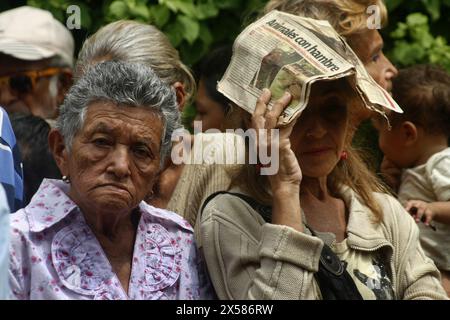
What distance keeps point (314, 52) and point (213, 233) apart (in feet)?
2.04

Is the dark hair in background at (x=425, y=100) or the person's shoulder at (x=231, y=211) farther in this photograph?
the dark hair in background at (x=425, y=100)

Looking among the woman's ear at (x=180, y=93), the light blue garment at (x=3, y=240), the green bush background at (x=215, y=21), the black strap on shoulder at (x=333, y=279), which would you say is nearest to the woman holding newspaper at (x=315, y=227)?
the black strap on shoulder at (x=333, y=279)

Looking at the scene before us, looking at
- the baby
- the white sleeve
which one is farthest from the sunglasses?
the white sleeve

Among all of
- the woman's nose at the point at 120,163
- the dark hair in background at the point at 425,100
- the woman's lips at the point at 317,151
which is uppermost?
the woman's nose at the point at 120,163

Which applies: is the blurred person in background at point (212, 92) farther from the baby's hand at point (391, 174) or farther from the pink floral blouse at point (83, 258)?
the pink floral blouse at point (83, 258)

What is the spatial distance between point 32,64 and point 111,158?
1.95 metres

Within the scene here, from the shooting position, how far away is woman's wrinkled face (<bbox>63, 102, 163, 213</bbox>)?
10.4 ft

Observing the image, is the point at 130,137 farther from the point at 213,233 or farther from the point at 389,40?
the point at 389,40

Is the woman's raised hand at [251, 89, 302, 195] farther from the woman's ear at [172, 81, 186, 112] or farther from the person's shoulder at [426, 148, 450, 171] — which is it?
the person's shoulder at [426, 148, 450, 171]

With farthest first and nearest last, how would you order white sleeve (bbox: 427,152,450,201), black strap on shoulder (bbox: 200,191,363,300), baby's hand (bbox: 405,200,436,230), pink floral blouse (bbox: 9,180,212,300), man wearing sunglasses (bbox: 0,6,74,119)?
man wearing sunglasses (bbox: 0,6,74,119), white sleeve (bbox: 427,152,450,201), baby's hand (bbox: 405,200,436,230), black strap on shoulder (bbox: 200,191,363,300), pink floral blouse (bbox: 9,180,212,300)

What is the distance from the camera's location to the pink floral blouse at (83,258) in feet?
9.95

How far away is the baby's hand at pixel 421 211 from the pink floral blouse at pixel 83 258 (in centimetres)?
118

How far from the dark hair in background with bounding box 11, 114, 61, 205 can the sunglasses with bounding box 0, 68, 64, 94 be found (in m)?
0.60
